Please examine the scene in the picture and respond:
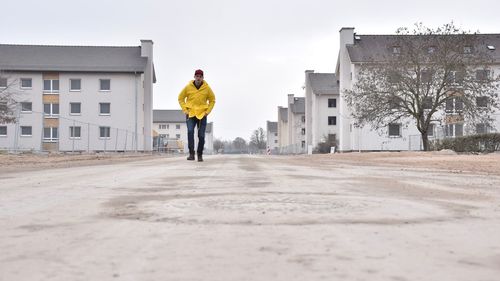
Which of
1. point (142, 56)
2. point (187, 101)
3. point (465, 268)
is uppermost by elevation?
point (142, 56)

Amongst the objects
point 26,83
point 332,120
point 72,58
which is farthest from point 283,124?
point 26,83

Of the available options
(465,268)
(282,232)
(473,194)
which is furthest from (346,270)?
(473,194)

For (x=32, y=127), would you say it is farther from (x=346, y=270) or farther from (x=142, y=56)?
(x=142, y=56)

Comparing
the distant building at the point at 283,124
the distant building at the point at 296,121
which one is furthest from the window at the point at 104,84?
the distant building at the point at 283,124

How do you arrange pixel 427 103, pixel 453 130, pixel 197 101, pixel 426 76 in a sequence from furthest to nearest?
pixel 453 130
pixel 427 103
pixel 426 76
pixel 197 101

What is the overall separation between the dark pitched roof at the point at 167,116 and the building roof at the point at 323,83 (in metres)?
61.6

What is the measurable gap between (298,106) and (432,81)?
2758 inches

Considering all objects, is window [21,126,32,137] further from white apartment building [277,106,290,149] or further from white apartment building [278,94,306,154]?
white apartment building [277,106,290,149]

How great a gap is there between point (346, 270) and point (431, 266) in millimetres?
406

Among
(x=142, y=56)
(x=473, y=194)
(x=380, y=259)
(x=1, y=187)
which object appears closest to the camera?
(x=380, y=259)

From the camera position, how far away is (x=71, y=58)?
63.2 meters

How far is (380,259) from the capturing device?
269 cm

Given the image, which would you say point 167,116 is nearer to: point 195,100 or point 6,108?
point 6,108

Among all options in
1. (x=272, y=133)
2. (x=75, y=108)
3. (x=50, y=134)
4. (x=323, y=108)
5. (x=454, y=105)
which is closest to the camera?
(x=50, y=134)
